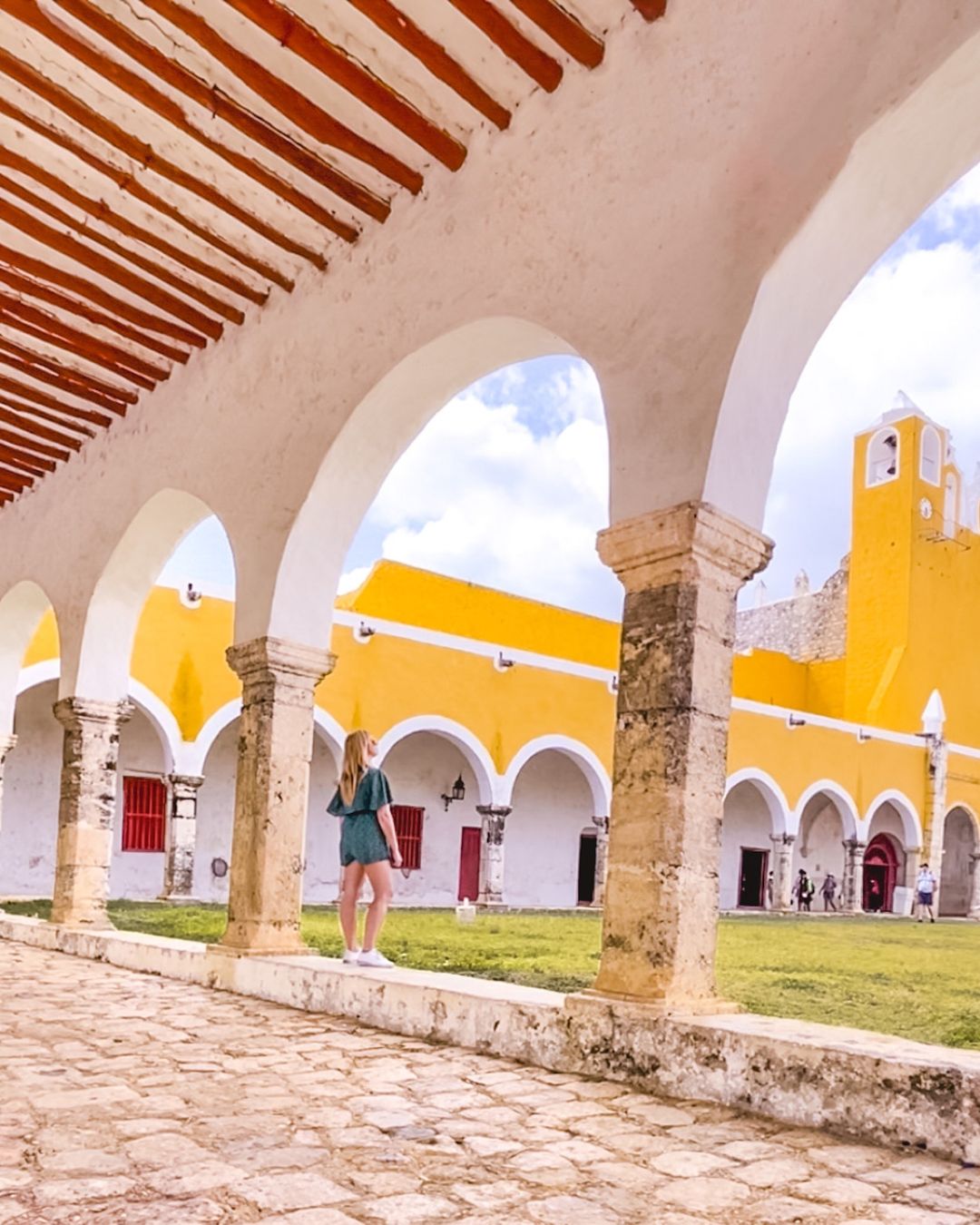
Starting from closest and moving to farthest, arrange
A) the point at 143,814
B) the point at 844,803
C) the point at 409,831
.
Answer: the point at 143,814
the point at 409,831
the point at 844,803

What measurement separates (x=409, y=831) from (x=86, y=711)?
33.6 feet

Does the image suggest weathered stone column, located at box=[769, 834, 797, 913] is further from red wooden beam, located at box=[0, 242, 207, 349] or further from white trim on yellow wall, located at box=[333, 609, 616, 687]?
red wooden beam, located at box=[0, 242, 207, 349]

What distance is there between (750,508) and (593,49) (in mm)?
1952

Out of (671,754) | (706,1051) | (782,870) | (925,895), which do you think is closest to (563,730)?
(782,870)

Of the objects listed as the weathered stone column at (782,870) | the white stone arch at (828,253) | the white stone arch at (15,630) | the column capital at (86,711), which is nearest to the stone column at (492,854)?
the weathered stone column at (782,870)

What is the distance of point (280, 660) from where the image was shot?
6301 mm

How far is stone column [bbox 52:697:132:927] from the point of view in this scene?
8414 millimetres

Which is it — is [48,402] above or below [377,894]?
above

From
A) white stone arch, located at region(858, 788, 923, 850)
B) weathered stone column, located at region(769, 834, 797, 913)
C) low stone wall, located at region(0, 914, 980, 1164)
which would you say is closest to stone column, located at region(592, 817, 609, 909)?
weathered stone column, located at region(769, 834, 797, 913)

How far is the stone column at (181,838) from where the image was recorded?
14445 mm

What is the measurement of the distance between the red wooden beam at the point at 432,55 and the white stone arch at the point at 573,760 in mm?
13467

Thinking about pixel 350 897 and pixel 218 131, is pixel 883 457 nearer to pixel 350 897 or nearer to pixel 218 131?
pixel 350 897

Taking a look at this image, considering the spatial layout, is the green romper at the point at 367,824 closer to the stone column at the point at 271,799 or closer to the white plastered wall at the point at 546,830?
the stone column at the point at 271,799

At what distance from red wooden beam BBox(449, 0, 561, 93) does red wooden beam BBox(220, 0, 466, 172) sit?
55 centimetres
